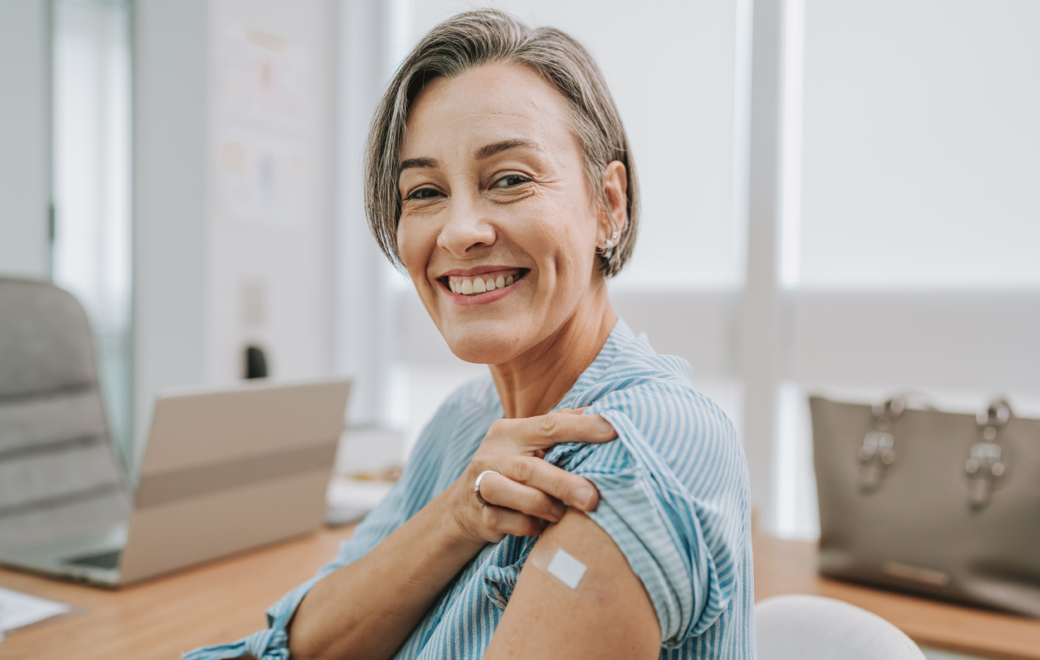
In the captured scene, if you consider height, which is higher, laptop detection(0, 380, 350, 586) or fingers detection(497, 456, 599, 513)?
fingers detection(497, 456, 599, 513)

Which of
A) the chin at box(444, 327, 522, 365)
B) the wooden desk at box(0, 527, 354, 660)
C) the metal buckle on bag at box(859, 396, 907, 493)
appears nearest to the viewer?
the chin at box(444, 327, 522, 365)

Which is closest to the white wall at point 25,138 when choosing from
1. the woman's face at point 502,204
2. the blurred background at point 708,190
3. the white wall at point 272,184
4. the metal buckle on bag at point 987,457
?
the blurred background at point 708,190

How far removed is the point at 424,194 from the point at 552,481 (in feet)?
1.27

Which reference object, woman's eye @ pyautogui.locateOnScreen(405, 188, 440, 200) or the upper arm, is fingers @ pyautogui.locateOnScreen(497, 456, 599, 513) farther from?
woman's eye @ pyautogui.locateOnScreen(405, 188, 440, 200)

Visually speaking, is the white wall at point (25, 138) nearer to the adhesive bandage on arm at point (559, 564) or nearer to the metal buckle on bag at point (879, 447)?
the adhesive bandage on arm at point (559, 564)

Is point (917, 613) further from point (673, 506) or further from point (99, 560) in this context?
point (99, 560)

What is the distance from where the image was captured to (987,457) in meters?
1.29

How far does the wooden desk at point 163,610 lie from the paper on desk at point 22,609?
0.06 feet

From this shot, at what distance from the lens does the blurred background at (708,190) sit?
2.07 metres

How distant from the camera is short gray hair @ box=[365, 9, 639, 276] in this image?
31.0 inches

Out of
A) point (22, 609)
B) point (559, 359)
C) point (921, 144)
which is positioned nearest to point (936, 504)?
point (559, 359)

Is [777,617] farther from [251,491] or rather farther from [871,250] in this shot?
[871,250]

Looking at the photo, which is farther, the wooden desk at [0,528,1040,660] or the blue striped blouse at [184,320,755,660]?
the wooden desk at [0,528,1040,660]

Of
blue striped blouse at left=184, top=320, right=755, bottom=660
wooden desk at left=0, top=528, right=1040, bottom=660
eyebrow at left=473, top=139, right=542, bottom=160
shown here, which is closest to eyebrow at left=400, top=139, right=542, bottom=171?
eyebrow at left=473, top=139, right=542, bottom=160
